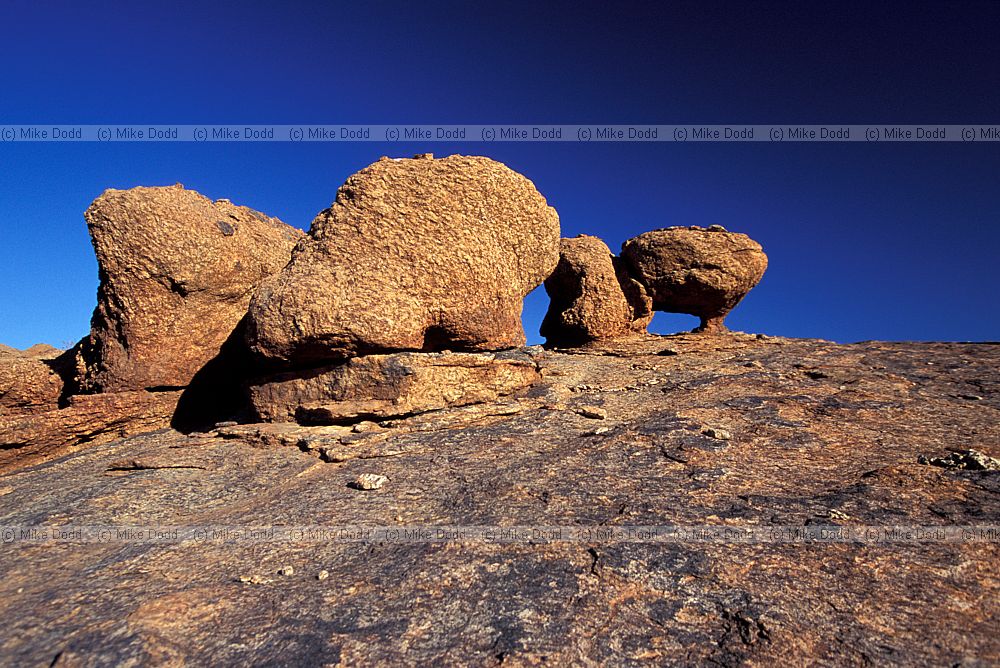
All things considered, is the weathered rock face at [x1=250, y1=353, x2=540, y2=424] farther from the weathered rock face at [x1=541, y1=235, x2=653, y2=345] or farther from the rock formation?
the weathered rock face at [x1=541, y1=235, x2=653, y2=345]

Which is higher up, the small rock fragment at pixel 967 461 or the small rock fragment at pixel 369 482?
the small rock fragment at pixel 967 461

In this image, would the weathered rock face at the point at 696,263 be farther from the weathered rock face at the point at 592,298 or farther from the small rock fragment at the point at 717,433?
the small rock fragment at the point at 717,433

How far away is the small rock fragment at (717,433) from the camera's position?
20.4 feet

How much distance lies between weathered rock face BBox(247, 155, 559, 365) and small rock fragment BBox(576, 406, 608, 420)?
8.09ft

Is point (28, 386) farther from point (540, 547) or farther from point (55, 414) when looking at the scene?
point (540, 547)

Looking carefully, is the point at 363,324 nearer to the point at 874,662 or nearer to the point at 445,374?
the point at 445,374

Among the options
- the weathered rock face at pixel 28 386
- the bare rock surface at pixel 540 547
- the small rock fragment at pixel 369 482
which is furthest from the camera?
the weathered rock face at pixel 28 386

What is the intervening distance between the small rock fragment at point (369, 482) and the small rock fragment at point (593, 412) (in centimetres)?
331

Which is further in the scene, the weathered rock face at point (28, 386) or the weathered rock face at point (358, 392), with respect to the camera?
the weathered rock face at point (28, 386)

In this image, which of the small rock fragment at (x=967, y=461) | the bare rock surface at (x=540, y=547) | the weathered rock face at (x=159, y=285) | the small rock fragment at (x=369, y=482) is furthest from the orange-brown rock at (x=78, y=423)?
the small rock fragment at (x=967, y=461)

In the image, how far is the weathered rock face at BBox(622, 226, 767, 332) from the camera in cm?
1518

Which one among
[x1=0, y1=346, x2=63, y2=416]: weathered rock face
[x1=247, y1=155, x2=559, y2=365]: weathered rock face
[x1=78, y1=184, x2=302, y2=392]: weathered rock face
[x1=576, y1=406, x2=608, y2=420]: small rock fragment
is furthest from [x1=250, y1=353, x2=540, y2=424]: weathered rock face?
[x1=0, y1=346, x2=63, y2=416]: weathered rock face

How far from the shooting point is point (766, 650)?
115 inches

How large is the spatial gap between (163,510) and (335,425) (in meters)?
2.66
